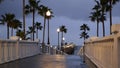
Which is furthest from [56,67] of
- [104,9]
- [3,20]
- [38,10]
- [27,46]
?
[3,20]

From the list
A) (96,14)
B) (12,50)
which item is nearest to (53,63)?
(12,50)

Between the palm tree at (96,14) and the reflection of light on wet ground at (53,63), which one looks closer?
the reflection of light on wet ground at (53,63)

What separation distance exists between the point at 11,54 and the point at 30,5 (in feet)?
234

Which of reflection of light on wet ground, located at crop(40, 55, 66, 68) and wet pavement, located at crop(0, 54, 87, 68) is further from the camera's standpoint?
wet pavement, located at crop(0, 54, 87, 68)

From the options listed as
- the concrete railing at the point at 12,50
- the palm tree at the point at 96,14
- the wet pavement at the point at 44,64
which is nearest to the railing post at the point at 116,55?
the wet pavement at the point at 44,64

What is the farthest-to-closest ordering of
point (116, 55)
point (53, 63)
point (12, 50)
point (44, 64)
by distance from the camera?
1. point (12, 50)
2. point (53, 63)
3. point (44, 64)
4. point (116, 55)

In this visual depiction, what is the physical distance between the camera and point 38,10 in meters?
105

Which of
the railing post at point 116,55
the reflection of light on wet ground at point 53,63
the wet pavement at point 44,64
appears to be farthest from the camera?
the wet pavement at point 44,64

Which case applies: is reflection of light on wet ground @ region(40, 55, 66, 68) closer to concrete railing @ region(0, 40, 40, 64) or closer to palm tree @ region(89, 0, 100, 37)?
concrete railing @ region(0, 40, 40, 64)

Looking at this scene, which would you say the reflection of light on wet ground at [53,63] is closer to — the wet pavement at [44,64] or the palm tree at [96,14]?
the wet pavement at [44,64]

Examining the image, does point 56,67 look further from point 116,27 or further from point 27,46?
point 27,46

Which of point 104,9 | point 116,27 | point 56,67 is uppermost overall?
point 104,9

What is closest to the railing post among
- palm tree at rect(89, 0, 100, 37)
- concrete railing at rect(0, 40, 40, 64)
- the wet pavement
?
the wet pavement

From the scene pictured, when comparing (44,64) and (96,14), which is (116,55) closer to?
(44,64)
